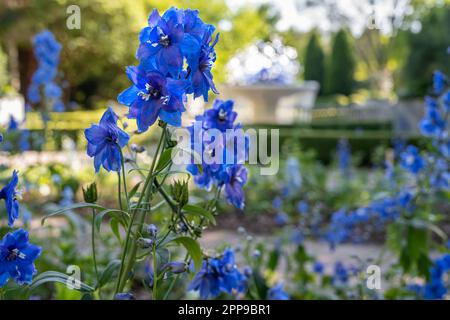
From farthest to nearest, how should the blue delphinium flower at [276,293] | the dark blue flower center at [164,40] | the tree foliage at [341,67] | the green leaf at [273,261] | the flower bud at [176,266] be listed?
the tree foliage at [341,67]
the green leaf at [273,261]
the blue delphinium flower at [276,293]
the flower bud at [176,266]
the dark blue flower center at [164,40]

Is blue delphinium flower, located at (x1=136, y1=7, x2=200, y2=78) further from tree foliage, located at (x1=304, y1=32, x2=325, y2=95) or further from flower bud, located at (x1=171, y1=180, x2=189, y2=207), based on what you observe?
tree foliage, located at (x1=304, y1=32, x2=325, y2=95)

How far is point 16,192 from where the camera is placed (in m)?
1.11

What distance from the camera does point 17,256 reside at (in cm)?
107

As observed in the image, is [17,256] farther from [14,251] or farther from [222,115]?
[222,115]

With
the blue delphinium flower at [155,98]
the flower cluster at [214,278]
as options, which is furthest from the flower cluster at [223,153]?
the blue delphinium flower at [155,98]

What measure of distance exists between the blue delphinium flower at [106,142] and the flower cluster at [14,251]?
0.16m

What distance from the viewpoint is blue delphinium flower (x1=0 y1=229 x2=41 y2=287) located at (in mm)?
1053

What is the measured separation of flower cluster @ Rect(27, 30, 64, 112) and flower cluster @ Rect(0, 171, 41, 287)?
2.84m

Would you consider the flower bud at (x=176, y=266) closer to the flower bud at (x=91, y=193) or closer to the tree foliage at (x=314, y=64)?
the flower bud at (x=91, y=193)

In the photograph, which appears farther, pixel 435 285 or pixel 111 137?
pixel 435 285

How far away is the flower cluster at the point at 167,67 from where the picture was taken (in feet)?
3.27

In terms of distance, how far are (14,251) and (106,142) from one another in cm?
28

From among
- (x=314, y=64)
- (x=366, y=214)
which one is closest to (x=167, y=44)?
(x=366, y=214)
